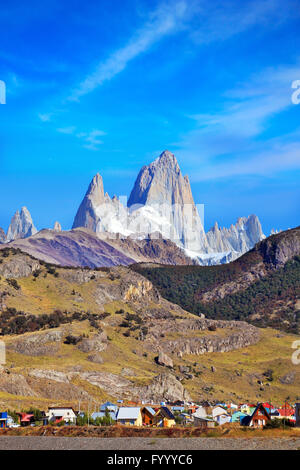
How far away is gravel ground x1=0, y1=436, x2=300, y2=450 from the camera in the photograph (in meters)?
49.8

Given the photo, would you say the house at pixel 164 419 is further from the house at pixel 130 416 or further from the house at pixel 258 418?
the house at pixel 258 418

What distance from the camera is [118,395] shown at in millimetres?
134250

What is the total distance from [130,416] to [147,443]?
30080 millimetres

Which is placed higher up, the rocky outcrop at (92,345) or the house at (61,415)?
the rocky outcrop at (92,345)

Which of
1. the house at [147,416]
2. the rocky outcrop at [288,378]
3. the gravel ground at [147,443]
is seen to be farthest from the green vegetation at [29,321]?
the gravel ground at [147,443]

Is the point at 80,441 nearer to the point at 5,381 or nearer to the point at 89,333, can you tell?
the point at 5,381

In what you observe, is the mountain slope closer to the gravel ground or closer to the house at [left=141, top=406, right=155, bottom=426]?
the house at [left=141, top=406, right=155, bottom=426]

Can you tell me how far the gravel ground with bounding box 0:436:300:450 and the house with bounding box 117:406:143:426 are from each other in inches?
970

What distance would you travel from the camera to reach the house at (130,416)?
263 feet

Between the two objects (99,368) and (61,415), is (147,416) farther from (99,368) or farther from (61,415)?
(99,368)

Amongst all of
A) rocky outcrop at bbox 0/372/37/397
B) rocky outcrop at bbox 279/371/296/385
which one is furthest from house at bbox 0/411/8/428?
rocky outcrop at bbox 279/371/296/385

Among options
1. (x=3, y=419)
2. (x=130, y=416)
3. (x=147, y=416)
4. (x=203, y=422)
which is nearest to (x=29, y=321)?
(x=147, y=416)

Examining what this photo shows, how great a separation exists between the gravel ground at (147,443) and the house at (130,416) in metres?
24.6
